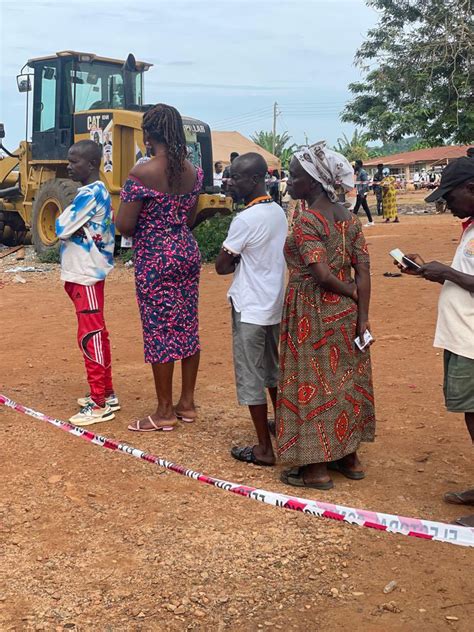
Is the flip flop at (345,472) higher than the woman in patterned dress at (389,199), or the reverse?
the woman in patterned dress at (389,199)

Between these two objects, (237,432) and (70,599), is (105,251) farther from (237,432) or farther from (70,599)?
(70,599)

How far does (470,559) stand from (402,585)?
396 millimetres

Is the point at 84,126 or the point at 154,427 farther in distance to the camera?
the point at 84,126

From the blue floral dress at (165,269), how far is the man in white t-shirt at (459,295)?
156cm

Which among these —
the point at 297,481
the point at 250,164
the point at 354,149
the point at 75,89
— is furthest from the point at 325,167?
the point at 354,149

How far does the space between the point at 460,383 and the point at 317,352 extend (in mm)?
689

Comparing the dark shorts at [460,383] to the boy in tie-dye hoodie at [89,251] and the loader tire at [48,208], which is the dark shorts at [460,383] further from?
the loader tire at [48,208]

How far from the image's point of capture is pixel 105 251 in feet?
15.6

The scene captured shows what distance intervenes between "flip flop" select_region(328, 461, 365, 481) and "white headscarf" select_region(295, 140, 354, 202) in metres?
1.44

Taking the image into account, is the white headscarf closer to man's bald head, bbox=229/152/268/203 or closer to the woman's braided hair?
man's bald head, bbox=229/152/268/203

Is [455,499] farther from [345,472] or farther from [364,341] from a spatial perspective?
[364,341]

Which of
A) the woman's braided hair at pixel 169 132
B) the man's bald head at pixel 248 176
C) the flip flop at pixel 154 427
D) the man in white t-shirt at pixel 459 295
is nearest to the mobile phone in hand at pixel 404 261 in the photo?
the man in white t-shirt at pixel 459 295

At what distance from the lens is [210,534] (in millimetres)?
3348

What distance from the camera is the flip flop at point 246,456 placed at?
4.18 meters
